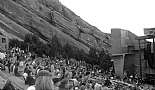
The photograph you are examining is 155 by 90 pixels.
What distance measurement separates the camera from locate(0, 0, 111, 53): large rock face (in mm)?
63713

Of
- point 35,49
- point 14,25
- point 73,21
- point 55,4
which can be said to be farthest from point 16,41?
point 55,4

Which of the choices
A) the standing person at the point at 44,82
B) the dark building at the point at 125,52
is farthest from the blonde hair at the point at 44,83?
the dark building at the point at 125,52

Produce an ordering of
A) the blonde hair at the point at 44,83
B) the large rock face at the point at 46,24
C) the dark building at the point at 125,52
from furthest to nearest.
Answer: the large rock face at the point at 46,24 < the dark building at the point at 125,52 < the blonde hair at the point at 44,83

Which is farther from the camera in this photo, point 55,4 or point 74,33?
point 55,4

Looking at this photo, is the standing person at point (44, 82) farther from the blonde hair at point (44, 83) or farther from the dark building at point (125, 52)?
the dark building at point (125, 52)

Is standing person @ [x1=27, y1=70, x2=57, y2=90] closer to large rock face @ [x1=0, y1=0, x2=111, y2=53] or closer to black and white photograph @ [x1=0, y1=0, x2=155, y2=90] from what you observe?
black and white photograph @ [x1=0, y1=0, x2=155, y2=90]

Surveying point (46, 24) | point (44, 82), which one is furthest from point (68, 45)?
point (44, 82)

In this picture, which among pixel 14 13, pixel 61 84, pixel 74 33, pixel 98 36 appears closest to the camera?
pixel 61 84

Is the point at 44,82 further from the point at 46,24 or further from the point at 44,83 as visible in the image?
the point at 46,24

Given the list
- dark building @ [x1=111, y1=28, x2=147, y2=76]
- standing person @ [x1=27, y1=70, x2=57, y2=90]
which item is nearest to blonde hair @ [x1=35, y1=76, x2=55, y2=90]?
standing person @ [x1=27, y1=70, x2=57, y2=90]

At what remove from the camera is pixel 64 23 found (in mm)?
74375

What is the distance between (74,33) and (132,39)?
26065 millimetres

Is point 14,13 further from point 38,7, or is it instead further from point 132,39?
point 132,39

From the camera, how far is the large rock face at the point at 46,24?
2508 inches
